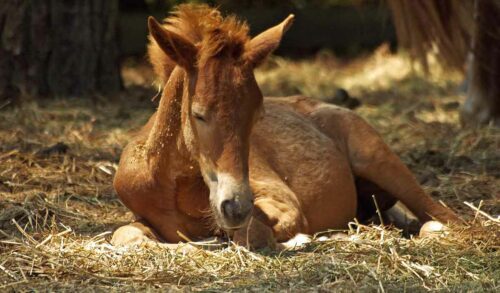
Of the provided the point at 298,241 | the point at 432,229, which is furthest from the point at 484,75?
the point at 298,241

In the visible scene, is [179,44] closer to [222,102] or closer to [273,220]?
[222,102]

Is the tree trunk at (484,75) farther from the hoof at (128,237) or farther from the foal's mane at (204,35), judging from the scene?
the hoof at (128,237)

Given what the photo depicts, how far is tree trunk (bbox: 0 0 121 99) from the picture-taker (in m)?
8.15

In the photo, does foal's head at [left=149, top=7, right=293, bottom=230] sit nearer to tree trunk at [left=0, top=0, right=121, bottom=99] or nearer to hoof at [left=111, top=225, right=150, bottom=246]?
hoof at [left=111, top=225, right=150, bottom=246]

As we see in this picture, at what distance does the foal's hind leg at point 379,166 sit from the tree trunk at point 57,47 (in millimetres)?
3372

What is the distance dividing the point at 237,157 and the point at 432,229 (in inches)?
58.2

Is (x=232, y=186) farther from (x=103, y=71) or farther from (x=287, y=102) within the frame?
(x=103, y=71)

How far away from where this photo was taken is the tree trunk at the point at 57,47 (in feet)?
26.7

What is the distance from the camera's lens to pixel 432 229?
5.18 m

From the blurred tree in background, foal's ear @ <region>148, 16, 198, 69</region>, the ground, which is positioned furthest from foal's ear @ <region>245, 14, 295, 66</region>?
the blurred tree in background

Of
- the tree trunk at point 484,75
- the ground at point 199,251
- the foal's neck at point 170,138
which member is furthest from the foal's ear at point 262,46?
the tree trunk at point 484,75

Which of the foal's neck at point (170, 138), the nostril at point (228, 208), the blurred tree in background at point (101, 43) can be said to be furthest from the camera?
the blurred tree in background at point (101, 43)

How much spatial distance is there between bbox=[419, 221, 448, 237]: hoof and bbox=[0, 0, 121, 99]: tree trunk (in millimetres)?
4051

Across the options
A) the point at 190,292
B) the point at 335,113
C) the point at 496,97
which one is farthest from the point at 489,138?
the point at 190,292
